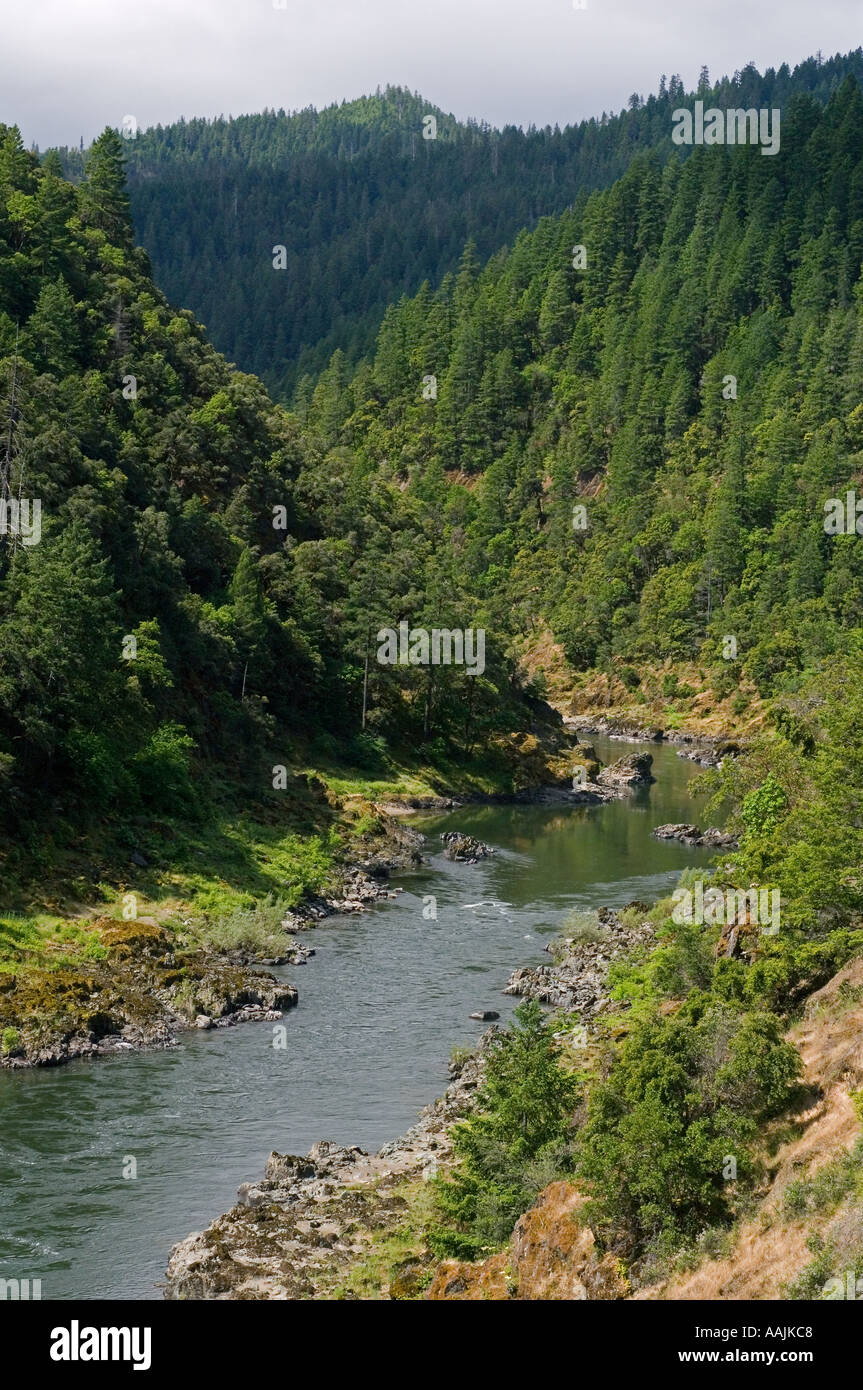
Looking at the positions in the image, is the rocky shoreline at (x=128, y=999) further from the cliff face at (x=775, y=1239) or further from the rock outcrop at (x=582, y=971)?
the cliff face at (x=775, y=1239)

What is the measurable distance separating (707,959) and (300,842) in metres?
33.4

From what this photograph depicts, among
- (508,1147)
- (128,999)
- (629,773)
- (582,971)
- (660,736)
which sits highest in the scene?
(660,736)

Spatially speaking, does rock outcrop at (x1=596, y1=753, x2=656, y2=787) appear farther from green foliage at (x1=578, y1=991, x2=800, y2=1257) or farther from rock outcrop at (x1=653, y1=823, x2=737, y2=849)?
green foliage at (x1=578, y1=991, x2=800, y2=1257)

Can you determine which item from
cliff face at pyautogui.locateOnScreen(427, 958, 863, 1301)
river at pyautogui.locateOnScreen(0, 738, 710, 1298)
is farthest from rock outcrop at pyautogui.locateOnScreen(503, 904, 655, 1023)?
cliff face at pyautogui.locateOnScreen(427, 958, 863, 1301)

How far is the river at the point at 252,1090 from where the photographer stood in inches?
1448

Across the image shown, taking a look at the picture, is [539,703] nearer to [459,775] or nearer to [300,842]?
[459,775]

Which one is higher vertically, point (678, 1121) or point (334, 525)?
point (334, 525)

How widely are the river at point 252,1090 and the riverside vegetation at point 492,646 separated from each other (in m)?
4.44

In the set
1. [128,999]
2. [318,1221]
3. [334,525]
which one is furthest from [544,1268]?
[334,525]

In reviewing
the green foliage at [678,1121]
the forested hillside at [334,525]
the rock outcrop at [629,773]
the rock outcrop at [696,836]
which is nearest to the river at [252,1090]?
the green foliage at [678,1121]

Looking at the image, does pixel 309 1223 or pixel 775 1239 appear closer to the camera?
pixel 775 1239

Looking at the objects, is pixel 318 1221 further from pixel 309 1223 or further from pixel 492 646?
pixel 492 646

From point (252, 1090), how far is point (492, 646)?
2923 inches

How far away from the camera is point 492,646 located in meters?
118
